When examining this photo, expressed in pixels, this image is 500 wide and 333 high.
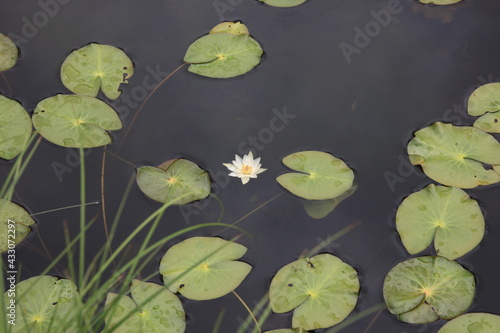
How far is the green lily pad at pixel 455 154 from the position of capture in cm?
206

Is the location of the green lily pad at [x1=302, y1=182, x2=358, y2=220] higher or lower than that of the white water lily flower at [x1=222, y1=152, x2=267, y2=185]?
lower

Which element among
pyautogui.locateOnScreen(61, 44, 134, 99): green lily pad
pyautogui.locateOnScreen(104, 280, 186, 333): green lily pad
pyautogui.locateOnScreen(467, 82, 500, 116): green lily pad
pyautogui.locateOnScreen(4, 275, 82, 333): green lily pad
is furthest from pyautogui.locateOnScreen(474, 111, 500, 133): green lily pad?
pyautogui.locateOnScreen(4, 275, 82, 333): green lily pad

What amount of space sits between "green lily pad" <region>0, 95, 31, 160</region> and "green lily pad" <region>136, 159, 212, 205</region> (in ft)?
1.61

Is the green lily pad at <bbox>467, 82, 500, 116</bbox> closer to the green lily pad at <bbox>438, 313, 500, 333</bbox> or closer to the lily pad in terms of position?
the green lily pad at <bbox>438, 313, 500, 333</bbox>

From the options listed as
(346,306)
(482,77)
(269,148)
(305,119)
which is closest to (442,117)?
(482,77)

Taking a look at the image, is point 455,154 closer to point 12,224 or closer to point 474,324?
point 474,324

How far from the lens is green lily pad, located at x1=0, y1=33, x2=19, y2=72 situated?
244 cm

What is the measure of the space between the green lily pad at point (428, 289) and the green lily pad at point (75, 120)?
122cm

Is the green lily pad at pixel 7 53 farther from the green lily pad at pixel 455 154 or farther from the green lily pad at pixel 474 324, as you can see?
the green lily pad at pixel 474 324

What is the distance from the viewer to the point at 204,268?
6.10 feet

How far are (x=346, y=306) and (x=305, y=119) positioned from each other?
81cm

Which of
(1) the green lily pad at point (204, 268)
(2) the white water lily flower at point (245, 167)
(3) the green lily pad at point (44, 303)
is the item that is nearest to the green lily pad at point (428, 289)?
(1) the green lily pad at point (204, 268)

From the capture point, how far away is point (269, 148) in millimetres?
2207

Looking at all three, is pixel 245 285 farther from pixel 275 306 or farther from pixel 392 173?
pixel 392 173
